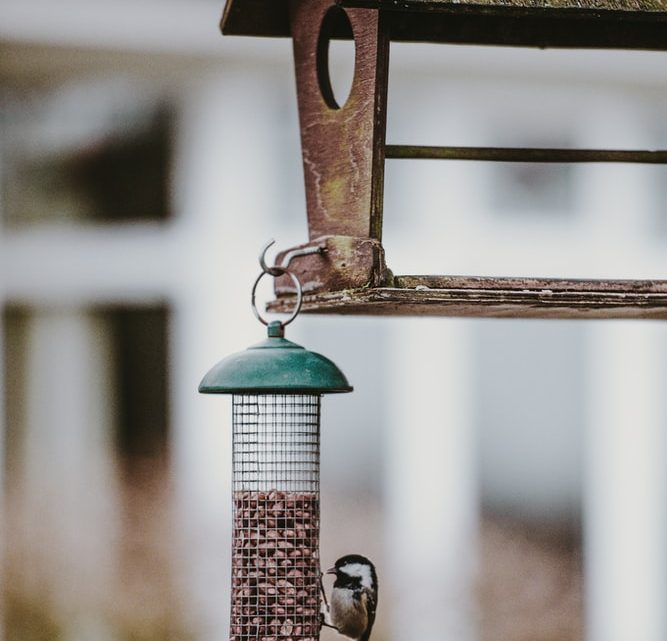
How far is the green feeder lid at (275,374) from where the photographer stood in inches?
78.8

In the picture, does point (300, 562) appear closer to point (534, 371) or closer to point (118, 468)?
point (118, 468)

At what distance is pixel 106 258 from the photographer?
505 cm

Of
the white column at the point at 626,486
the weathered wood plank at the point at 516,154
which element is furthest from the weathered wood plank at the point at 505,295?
the white column at the point at 626,486

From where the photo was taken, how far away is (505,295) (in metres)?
1.97

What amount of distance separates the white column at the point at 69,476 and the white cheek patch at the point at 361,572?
7.62 feet

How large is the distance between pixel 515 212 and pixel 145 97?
5.02ft

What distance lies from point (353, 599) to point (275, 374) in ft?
2.55

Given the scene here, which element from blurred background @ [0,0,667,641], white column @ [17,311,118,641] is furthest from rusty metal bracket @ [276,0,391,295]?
white column @ [17,311,118,641]

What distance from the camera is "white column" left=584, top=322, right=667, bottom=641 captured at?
212 inches

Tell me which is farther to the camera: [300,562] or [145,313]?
[145,313]

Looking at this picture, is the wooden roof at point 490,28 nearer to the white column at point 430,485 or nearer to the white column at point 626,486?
the white column at point 430,485

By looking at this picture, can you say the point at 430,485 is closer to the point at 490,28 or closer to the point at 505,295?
the point at 490,28

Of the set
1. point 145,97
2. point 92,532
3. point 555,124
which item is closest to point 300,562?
Answer: point 92,532

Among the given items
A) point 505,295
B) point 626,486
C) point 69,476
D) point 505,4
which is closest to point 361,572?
point 505,295
